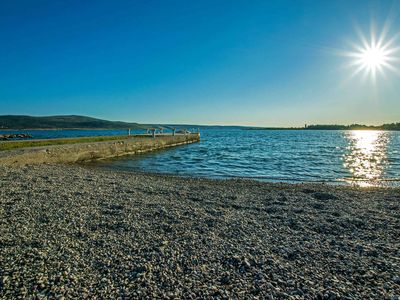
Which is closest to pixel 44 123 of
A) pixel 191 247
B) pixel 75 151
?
pixel 75 151

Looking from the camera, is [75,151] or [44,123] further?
[44,123]

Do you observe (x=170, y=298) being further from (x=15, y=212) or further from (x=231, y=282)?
(x=15, y=212)

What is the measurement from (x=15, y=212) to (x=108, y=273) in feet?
14.1

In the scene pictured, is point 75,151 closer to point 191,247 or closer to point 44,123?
point 191,247

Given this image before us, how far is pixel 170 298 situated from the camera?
3285 mm

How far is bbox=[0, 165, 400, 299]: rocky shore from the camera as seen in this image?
11.5 ft

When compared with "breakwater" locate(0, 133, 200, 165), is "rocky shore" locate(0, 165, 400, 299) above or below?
below

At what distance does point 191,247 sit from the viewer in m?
4.77

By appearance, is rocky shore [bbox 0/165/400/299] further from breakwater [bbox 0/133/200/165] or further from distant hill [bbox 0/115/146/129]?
distant hill [bbox 0/115/146/129]

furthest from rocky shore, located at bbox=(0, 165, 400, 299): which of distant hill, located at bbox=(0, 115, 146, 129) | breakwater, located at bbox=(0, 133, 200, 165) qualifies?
distant hill, located at bbox=(0, 115, 146, 129)

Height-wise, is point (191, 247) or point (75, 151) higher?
point (75, 151)

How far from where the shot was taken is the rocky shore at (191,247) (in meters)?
3.51

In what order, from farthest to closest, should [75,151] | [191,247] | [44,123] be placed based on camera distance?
[44,123], [75,151], [191,247]

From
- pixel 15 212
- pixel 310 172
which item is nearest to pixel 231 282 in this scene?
pixel 15 212
